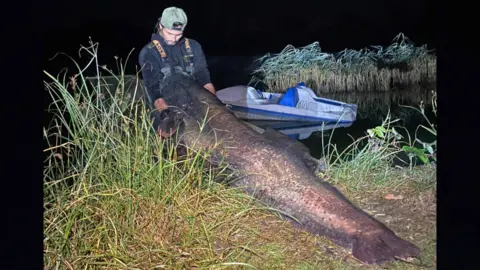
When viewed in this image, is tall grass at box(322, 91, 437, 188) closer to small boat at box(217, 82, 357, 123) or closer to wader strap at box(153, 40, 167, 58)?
small boat at box(217, 82, 357, 123)

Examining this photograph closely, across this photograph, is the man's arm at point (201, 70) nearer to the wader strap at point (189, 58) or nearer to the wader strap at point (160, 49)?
the wader strap at point (189, 58)

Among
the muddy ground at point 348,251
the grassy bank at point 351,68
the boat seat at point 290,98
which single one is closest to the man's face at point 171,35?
the grassy bank at point 351,68

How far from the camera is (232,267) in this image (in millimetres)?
2068

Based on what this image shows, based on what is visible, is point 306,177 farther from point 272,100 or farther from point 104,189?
point 104,189

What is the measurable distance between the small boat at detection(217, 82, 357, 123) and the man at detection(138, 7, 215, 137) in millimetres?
171

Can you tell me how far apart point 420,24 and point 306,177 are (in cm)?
89

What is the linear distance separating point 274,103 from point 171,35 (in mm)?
559

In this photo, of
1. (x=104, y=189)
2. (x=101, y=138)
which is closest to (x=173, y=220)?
(x=104, y=189)

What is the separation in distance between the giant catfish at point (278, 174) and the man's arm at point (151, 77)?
0.05 m

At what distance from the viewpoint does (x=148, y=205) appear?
226 cm

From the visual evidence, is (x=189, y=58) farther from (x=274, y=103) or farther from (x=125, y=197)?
(x=125, y=197)

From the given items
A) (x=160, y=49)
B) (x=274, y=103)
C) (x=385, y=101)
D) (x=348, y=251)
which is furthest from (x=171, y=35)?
(x=385, y=101)

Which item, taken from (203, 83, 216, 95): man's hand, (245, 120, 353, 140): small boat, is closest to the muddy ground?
(245, 120, 353, 140): small boat
